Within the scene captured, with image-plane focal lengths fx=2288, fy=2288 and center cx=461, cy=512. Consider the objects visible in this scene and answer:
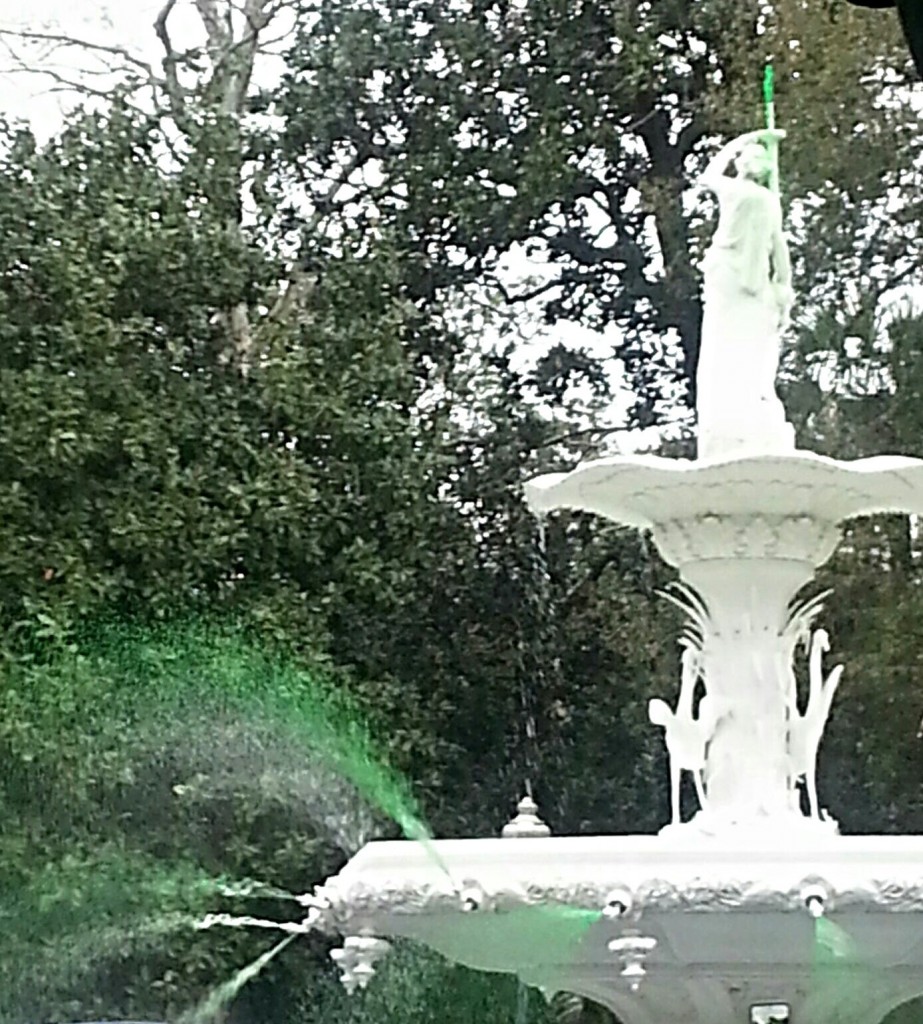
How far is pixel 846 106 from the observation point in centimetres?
1259

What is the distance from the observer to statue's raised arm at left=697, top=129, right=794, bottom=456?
6.45 m

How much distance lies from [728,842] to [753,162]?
7.15 ft

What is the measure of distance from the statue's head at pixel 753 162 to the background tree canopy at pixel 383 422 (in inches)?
196

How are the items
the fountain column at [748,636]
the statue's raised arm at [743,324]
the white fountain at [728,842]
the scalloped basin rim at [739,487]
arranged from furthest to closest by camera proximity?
the statue's raised arm at [743,324] < the fountain column at [748,636] < the scalloped basin rim at [739,487] < the white fountain at [728,842]

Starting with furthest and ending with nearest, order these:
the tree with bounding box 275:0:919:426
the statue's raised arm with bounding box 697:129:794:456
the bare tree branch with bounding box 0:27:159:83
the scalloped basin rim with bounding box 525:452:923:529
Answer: the bare tree branch with bounding box 0:27:159:83 → the tree with bounding box 275:0:919:426 → the statue's raised arm with bounding box 697:129:794:456 → the scalloped basin rim with bounding box 525:452:923:529

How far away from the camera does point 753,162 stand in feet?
22.5

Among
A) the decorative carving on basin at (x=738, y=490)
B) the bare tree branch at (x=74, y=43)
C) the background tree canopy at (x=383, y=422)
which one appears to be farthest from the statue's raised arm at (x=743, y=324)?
the bare tree branch at (x=74, y=43)

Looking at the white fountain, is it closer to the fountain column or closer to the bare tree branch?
the fountain column

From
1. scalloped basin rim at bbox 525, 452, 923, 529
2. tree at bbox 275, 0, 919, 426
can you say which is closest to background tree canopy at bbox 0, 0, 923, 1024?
tree at bbox 275, 0, 919, 426

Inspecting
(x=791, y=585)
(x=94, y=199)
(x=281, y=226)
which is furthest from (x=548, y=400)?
(x=791, y=585)

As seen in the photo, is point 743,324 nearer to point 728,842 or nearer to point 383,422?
Answer: point 728,842

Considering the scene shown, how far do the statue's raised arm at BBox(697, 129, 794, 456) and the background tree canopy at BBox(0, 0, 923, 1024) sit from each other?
5021 millimetres

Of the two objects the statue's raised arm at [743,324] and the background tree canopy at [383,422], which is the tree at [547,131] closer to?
the background tree canopy at [383,422]

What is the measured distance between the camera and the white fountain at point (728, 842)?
5.19m
